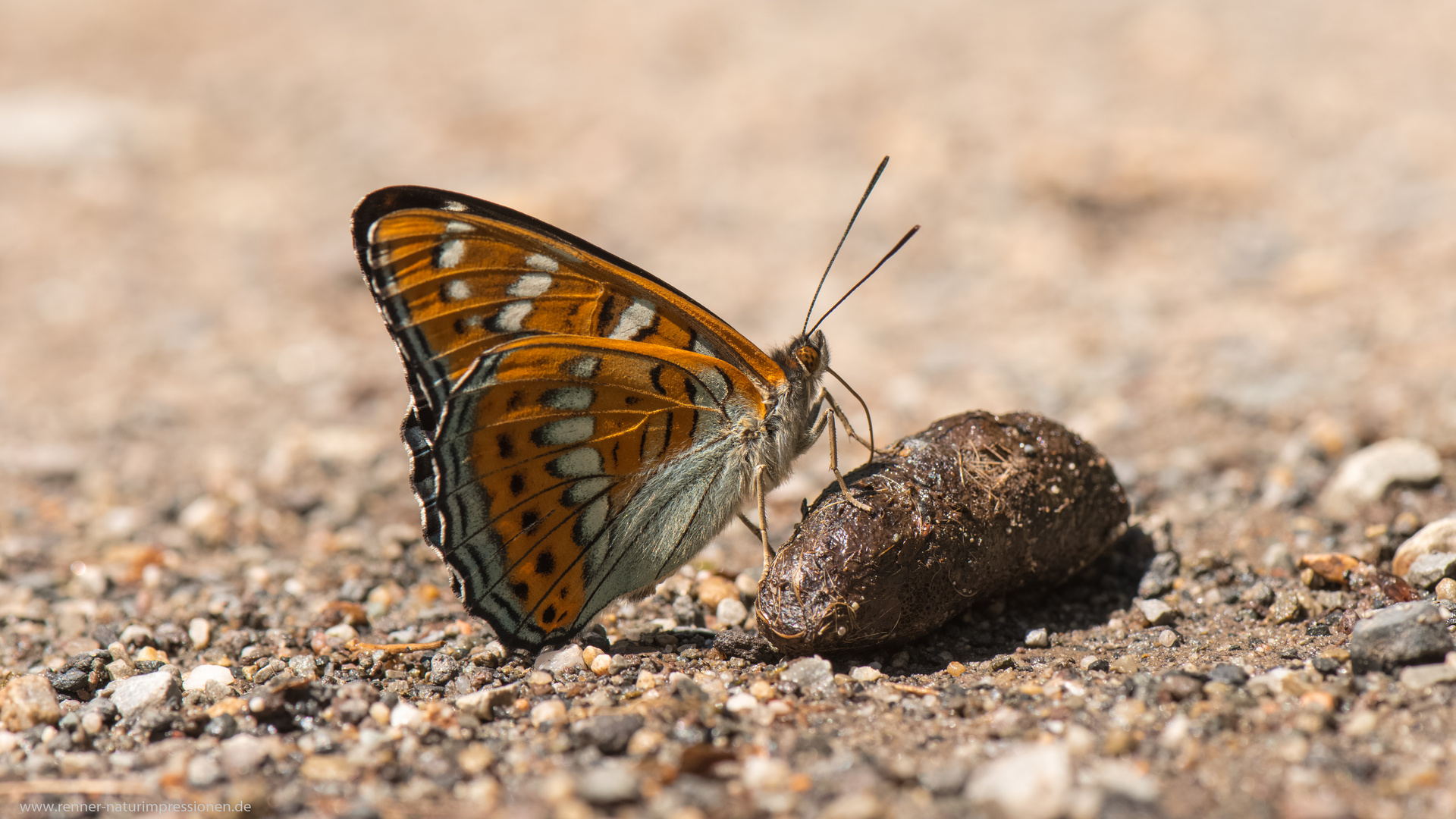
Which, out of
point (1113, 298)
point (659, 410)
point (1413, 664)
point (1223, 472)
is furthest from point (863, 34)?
point (1413, 664)

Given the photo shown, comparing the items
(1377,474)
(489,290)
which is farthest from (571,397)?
(1377,474)

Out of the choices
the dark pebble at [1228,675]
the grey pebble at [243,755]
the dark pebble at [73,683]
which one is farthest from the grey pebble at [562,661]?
the dark pebble at [1228,675]

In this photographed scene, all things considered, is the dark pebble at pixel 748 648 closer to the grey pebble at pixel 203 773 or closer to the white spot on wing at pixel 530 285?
the white spot on wing at pixel 530 285

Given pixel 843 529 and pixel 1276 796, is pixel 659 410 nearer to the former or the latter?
pixel 843 529

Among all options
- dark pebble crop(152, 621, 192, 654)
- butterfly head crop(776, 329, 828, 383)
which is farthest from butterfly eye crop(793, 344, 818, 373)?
dark pebble crop(152, 621, 192, 654)

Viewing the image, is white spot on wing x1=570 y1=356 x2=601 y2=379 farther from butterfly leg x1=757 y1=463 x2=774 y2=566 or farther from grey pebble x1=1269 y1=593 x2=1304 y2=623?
grey pebble x1=1269 y1=593 x2=1304 y2=623

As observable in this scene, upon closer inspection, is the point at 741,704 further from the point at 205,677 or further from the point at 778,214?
the point at 778,214
